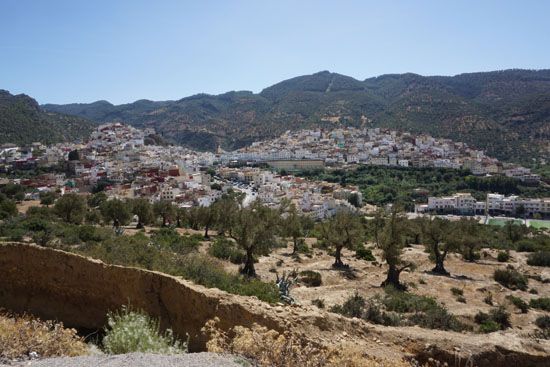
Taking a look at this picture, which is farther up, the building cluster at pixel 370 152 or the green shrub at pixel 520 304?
the building cluster at pixel 370 152

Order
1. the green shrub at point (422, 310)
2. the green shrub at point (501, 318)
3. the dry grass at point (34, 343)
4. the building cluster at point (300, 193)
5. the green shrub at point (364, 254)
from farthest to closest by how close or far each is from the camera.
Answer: the building cluster at point (300, 193), the green shrub at point (364, 254), the green shrub at point (501, 318), the green shrub at point (422, 310), the dry grass at point (34, 343)

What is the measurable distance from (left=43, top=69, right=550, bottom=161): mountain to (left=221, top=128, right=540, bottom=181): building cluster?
11.0 meters

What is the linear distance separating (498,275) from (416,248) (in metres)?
8.48

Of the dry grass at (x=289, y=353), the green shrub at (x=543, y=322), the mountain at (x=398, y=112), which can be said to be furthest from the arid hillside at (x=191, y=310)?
the mountain at (x=398, y=112)

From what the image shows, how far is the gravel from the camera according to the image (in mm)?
5105

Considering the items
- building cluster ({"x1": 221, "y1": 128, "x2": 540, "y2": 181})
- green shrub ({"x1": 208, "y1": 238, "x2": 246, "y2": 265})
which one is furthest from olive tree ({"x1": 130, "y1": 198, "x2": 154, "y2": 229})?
building cluster ({"x1": 221, "y1": 128, "x2": 540, "y2": 181})

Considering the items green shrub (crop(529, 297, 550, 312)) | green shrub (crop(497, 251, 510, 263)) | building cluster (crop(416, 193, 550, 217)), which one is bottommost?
building cluster (crop(416, 193, 550, 217))

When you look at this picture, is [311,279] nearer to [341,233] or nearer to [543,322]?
[341,233]

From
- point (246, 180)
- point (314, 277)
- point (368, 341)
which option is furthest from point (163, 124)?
point (368, 341)

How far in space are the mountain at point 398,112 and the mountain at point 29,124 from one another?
37.3 m

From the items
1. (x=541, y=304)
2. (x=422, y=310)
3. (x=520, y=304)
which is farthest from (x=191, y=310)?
(x=541, y=304)

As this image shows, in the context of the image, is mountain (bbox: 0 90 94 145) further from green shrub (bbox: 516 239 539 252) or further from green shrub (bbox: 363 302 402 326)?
green shrub (bbox: 363 302 402 326)

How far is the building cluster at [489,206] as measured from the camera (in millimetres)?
63344

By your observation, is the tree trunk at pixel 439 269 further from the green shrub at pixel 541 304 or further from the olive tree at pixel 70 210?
the olive tree at pixel 70 210
